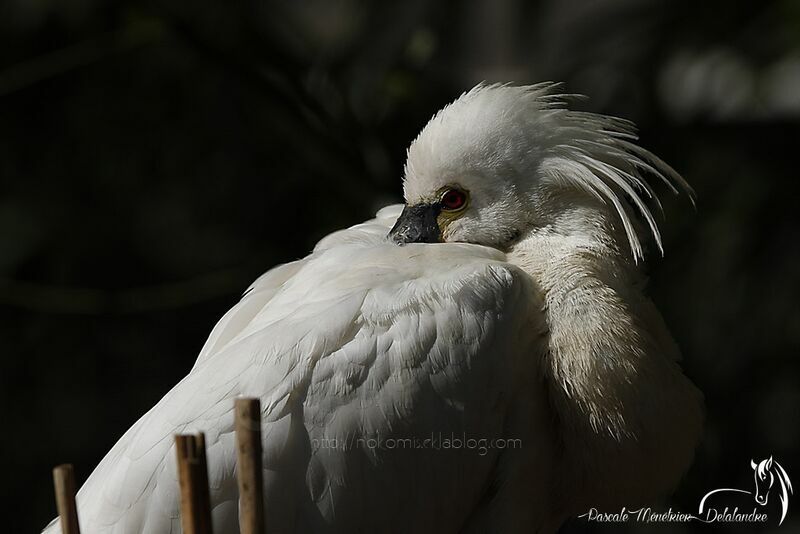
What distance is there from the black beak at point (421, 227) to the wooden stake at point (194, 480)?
4.41 feet

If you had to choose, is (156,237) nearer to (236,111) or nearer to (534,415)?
(236,111)

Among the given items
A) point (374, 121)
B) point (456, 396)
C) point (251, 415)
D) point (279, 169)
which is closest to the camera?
point (251, 415)

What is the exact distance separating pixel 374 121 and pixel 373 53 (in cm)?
33

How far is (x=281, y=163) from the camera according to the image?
5.38 m

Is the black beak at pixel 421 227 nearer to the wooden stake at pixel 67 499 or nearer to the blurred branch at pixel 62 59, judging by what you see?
the wooden stake at pixel 67 499

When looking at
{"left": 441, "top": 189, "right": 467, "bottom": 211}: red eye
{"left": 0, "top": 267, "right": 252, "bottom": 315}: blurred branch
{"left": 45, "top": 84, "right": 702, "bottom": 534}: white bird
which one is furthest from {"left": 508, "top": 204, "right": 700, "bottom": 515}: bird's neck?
{"left": 0, "top": 267, "right": 252, "bottom": 315}: blurred branch

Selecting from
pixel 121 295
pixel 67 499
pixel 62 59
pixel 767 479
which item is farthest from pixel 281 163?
pixel 67 499

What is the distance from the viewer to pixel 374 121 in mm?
5012

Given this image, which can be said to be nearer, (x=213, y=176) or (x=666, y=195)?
(x=666, y=195)

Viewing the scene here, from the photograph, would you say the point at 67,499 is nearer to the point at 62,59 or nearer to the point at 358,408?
the point at 358,408

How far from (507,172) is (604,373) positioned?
0.48 m

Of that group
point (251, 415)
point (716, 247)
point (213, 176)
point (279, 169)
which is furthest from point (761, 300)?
point (251, 415)

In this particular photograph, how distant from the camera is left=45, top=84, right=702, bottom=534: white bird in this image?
2.13 metres

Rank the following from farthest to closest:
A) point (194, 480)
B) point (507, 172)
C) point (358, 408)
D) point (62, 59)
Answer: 1. point (62, 59)
2. point (507, 172)
3. point (358, 408)
4. point (194, 480)
